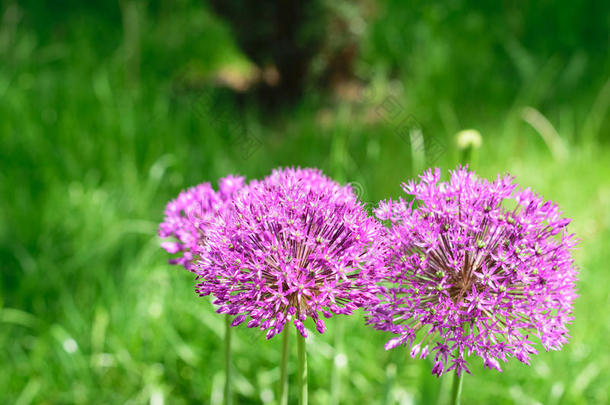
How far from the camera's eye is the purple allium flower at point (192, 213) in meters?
1.25

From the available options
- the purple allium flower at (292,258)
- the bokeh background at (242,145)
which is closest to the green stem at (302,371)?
the purple allium flower at (292,258)

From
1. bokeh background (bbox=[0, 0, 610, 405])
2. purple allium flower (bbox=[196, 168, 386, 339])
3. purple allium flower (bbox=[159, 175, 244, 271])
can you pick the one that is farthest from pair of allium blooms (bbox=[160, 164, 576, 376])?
bokeh background (bbox=[0, 0, 610, 405])

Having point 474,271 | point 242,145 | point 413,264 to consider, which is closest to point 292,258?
point 413,264

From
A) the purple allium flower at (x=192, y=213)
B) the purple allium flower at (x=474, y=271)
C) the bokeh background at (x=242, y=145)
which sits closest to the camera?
the purple allium flower at (x=474, y=271)

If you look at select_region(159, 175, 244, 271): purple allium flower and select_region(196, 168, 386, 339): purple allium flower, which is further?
select_region(159, 175, 244, 271): purple allium flower

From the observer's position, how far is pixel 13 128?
4.06 metres

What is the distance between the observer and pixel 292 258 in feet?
3.26

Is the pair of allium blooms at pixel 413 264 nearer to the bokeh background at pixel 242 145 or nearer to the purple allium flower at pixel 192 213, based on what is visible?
the purple allium flower at pixel 192 213

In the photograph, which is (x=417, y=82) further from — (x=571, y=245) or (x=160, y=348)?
(x=571, y=245)

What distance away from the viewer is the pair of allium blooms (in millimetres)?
957

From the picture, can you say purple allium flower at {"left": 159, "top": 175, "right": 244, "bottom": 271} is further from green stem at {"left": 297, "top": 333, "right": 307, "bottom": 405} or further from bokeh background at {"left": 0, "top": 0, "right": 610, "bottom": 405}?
bokeh background at {"left": 0, "top": 0, "right": 610, "bottom": 405}

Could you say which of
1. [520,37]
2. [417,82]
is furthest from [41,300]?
[520,37]

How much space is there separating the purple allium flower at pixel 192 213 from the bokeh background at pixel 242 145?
52 centimetres

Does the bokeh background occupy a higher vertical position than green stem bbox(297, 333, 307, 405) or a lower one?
higher
